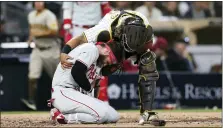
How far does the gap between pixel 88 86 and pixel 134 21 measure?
907 millimetres

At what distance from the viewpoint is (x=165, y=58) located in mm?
13930

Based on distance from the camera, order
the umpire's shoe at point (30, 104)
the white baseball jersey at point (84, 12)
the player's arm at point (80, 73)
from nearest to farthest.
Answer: the player's arm at point (80, 73), the white baseball jersey at point (84, 12), the umpire's shoe at point (30, 104)

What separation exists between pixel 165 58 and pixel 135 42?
253 inches

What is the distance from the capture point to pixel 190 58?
557 inches

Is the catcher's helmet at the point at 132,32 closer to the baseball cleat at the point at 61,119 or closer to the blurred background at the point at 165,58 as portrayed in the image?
the baseball cleat at the point at 61,119

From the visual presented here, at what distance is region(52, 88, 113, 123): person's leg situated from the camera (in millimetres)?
7738

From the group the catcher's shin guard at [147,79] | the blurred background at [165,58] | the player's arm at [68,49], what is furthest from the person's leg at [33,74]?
the catcher's shin guard at [147,79]

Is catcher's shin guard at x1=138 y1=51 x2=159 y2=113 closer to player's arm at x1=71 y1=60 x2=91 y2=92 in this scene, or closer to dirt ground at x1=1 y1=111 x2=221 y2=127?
dirt ground at x1=1 y1=111 x2=221 y2=127

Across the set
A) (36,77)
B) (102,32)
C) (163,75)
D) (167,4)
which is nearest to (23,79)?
(36,77)

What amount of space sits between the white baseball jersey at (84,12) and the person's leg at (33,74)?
99.9 inches

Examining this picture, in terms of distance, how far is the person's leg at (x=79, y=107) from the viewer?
774 centimetres

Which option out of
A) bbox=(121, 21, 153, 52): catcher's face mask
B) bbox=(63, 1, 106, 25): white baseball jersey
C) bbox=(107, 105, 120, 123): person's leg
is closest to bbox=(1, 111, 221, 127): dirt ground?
bbox=(107, 105, 120, 123): person's leg

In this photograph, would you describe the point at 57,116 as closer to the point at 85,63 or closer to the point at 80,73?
the point at 80,73

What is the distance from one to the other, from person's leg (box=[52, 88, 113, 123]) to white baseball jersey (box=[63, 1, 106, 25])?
2561 millimetres
